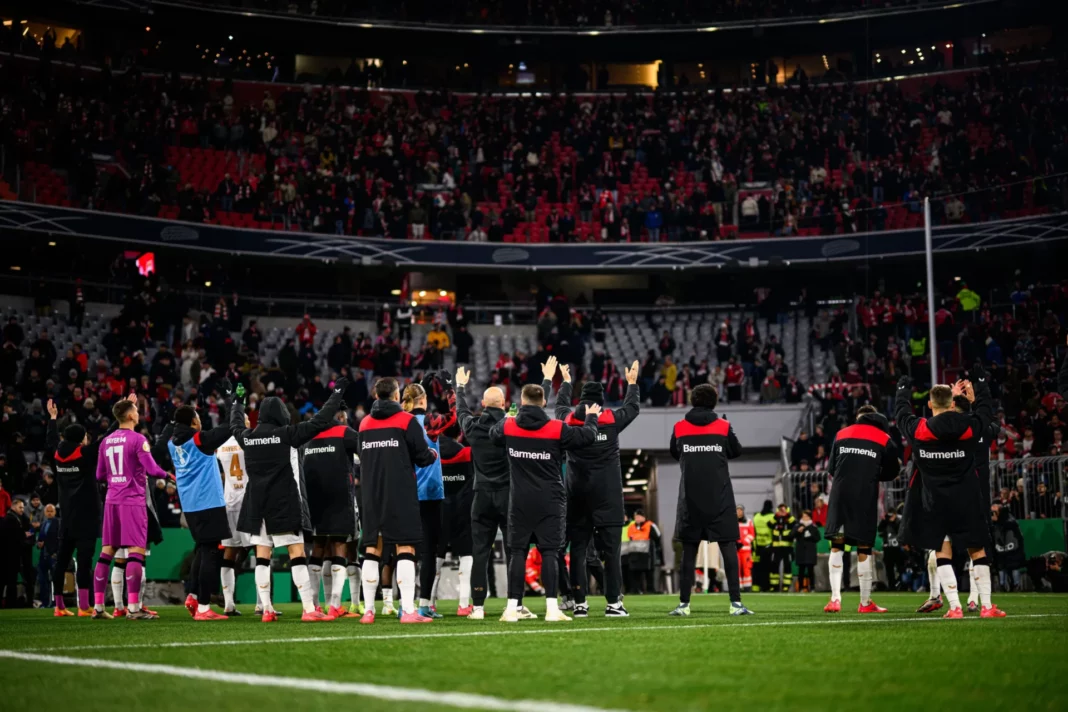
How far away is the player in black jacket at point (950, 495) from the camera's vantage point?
38.2ft

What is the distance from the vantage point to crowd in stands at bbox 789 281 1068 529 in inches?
1096

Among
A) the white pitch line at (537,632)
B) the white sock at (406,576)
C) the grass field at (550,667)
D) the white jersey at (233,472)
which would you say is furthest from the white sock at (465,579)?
the white jersey at (233,472)

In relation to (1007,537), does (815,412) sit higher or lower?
higher

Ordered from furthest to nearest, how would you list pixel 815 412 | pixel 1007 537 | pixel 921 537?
pixel 815 412
pixel 1007 537
pixel 921 537

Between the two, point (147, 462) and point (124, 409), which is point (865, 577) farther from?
point (124, 409)

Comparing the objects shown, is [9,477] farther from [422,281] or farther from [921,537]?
[422,281]

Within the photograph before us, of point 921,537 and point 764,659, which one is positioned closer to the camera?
point 764,659

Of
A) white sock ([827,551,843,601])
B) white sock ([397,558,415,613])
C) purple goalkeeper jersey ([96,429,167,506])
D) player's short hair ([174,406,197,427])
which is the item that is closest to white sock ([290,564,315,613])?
white sock ([397,558,415,613])

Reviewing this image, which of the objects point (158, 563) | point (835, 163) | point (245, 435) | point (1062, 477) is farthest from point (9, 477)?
point (835, 163)

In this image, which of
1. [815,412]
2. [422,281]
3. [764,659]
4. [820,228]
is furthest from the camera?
[422,281]

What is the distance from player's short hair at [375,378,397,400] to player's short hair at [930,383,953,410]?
193 inches

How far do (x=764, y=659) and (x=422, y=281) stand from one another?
3740cm

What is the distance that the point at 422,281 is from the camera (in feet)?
146

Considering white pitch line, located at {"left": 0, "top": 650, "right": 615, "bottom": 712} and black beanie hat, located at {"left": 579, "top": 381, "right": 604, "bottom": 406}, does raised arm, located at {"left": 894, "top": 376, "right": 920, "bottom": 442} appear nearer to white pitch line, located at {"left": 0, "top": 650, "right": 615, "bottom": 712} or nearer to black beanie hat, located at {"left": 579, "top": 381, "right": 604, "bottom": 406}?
black beanie hat, located at {"left": 579, "top": 381, "right": 604, "bottom": 406}
